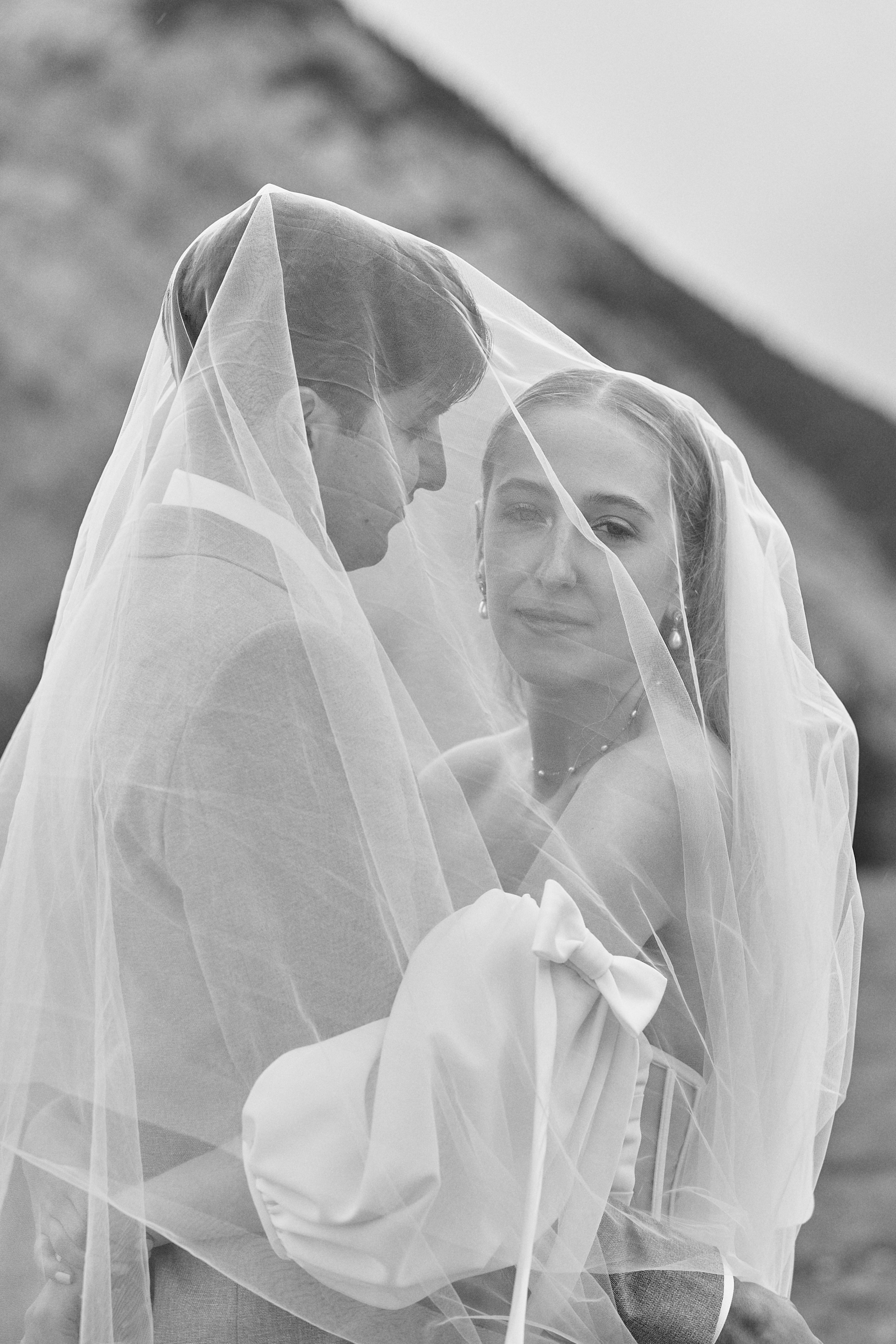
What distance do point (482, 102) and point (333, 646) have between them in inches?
155

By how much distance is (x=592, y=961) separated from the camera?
41.4 inches

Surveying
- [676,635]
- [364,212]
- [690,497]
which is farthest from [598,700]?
[364,212]

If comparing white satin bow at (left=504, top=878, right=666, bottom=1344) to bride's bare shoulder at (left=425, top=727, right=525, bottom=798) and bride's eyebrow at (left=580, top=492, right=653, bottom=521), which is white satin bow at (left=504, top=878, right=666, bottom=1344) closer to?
bride's bare shoulder at (left=425, top=727, right=525, bottom=798)

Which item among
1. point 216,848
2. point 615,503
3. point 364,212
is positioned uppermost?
point 615,503

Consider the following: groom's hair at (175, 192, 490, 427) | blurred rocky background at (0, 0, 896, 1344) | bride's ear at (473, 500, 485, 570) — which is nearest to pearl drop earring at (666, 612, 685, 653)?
bride's ear at (473, 500, 485, 570)

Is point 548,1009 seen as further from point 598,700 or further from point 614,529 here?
point 614,529

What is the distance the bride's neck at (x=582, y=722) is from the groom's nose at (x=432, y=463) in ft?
0.80

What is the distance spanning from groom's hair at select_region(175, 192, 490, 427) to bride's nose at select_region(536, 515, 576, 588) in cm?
18

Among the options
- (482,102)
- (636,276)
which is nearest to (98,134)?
(482,102)

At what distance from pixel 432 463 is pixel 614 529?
207 millimetres

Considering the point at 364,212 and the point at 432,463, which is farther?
the point at 364,212

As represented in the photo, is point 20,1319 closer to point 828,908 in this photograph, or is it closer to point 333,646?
point 333,646

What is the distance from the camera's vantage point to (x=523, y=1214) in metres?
1.07

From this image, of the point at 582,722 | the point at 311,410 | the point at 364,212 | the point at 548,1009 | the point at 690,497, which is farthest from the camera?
the point at 364,212
